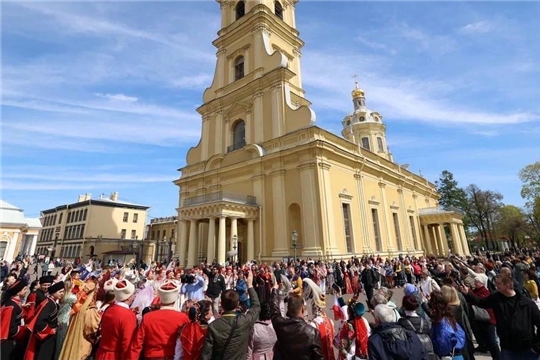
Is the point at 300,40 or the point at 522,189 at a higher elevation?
the point at 300,40

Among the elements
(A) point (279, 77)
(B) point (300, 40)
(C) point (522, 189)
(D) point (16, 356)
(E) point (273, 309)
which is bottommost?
(D) point (16, 356)

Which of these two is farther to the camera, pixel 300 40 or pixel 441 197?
pixel 441 197

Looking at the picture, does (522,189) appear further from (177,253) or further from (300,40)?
(177,253)

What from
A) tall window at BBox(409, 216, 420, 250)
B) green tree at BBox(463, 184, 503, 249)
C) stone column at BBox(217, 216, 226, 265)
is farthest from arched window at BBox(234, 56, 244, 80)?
green tree at BBox(463, 184, 503, 249)

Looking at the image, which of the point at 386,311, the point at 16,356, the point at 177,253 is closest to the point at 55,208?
the point at 177,253

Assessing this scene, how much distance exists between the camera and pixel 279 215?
2142 cm

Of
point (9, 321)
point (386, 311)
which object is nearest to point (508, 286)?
point (386, 311)

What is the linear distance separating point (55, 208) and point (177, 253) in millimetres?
43308

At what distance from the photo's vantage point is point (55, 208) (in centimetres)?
5366

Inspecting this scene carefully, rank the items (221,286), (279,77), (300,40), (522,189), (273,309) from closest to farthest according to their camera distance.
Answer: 1. (273,309)
2. (221,286)
3. (279,77)
4. (300,40)
5. (522,189)

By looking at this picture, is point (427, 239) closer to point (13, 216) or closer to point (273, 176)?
point (273, 176)

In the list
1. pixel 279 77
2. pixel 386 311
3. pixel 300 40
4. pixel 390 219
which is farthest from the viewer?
pixel 300 40

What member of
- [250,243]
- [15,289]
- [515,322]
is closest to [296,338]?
[515,322]

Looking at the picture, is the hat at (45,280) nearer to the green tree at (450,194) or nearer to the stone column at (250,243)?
the stone column at (250,243)
